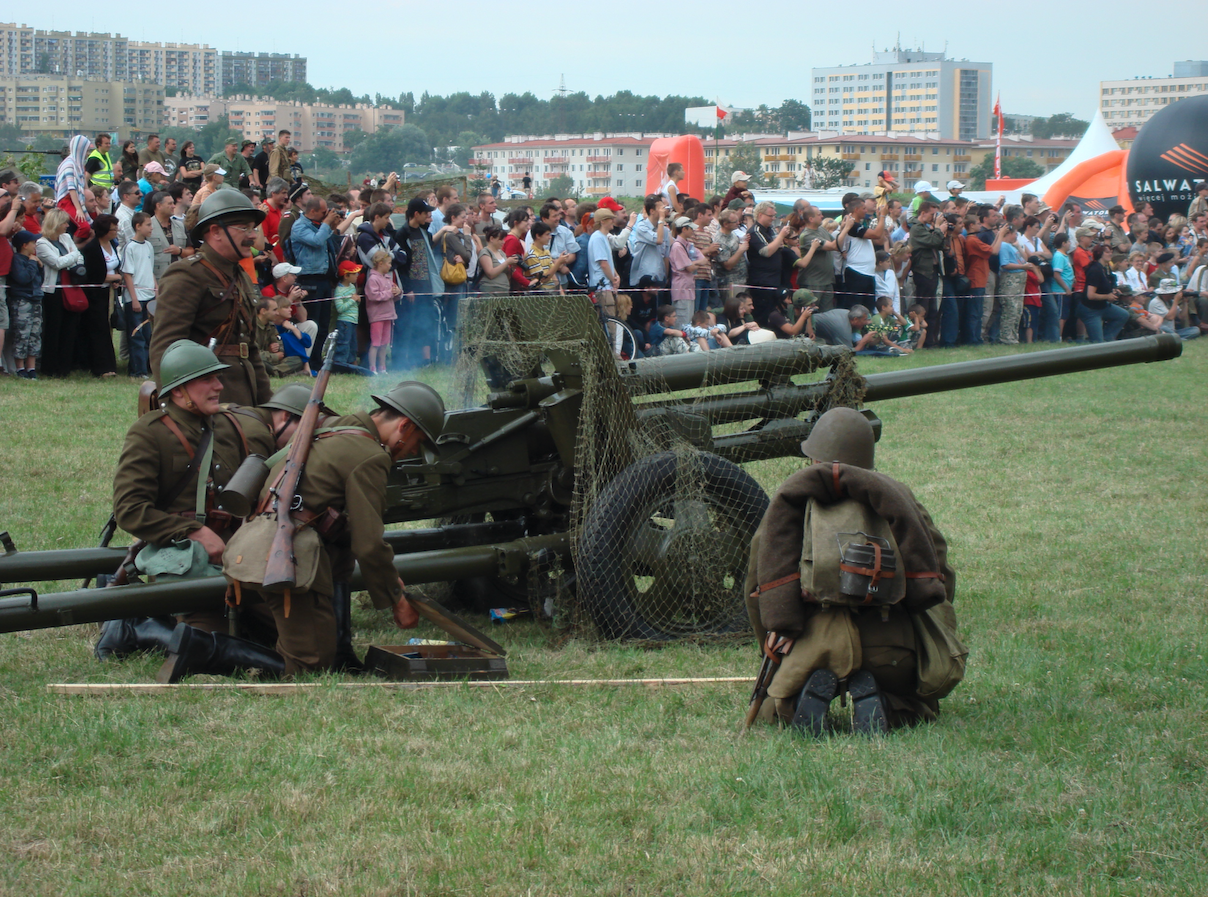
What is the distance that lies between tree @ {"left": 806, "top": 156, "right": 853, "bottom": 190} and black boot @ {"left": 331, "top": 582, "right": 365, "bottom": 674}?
111412 millimetres

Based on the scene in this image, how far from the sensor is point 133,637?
6.40m

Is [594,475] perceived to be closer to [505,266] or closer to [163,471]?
[163,471]

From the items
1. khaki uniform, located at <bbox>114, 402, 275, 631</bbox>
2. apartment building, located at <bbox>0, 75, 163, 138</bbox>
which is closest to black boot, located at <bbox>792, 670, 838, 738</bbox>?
khaki uniform, located at <bbox>114, 402, 275, 631</bbox>

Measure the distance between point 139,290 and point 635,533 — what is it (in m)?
8.82

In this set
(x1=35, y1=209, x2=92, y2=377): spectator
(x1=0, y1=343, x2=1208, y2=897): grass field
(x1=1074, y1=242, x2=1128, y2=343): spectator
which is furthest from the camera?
(x1=1074, y1=242, x2=1128, y2=343): spectator

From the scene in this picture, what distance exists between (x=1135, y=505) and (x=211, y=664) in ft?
24.7

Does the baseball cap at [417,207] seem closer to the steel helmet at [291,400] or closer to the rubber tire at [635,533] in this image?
the steel helmet at [291,400]

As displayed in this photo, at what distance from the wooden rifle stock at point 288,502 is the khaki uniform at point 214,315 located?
1.08 meters

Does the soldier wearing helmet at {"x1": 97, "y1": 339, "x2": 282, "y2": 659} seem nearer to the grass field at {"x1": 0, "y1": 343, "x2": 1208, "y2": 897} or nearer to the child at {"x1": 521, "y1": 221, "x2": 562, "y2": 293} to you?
the grass field at {"x1": 0, "y1": 343, "x2": 1208, "y2": 897}

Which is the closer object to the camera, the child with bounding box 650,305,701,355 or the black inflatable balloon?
the child with bounding box 650,305,701,355

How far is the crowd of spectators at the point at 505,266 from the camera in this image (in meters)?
13.7

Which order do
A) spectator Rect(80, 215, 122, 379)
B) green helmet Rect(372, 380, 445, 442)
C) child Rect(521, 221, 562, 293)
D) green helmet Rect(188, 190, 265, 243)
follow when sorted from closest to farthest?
green helmet Rect(372, 380, 445, 442) → green helmet Rect(188, 190, 265, 243) → spectator Rect(80, 215, 122, 379) → child Rect(521, 221, 562, 293)

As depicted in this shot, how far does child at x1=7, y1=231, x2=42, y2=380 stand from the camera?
1297cm

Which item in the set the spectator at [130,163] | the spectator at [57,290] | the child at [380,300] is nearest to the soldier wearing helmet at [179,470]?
the spectator at [57,290]
